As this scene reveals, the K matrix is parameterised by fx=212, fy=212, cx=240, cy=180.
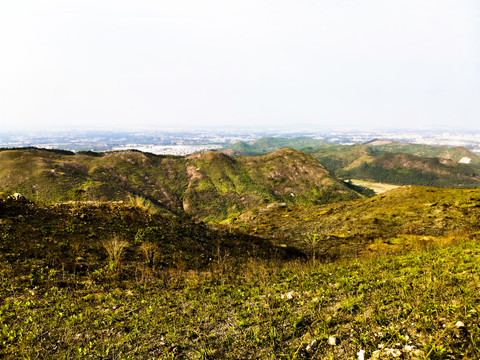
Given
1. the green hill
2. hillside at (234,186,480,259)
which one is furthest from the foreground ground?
the green hill

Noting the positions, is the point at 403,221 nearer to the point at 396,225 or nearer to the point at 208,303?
the point at 396,225

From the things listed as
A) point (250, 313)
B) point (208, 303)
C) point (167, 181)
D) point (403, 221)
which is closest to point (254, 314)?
point (250, 313)

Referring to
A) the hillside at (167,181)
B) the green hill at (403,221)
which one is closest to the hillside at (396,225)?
the green hill at (403,221)

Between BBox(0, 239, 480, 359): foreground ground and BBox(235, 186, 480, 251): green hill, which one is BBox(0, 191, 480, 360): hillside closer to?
BBox(0, 239, 480, 359): foreground ground

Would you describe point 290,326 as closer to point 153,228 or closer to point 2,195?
point 153,228

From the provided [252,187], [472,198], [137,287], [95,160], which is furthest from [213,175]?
[137,287]

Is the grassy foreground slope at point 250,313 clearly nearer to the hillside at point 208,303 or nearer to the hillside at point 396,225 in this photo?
the hillside at point 208,303
